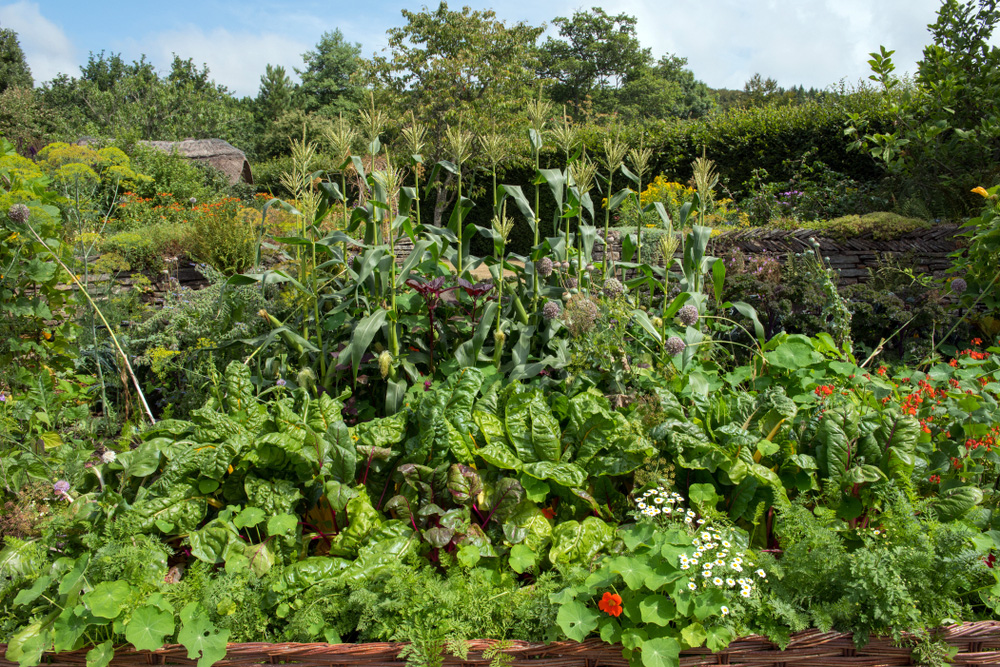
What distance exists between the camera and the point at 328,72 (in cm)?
3541

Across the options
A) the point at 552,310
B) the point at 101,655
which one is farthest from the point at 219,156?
the point at 101,655

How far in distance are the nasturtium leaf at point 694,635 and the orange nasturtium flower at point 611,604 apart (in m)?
0.15

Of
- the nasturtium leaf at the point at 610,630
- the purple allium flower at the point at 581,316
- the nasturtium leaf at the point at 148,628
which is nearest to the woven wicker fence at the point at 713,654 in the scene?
the nasturtium leaf at the point at 610,630

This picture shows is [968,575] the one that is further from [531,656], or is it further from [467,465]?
[467,465]

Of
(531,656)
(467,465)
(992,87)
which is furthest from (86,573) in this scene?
(992,87)

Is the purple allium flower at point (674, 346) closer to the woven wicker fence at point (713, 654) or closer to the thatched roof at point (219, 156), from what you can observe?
the woven wicker fence at point (713, 654)

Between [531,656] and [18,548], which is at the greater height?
[18,548]

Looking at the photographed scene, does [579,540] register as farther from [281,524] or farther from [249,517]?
[249,517]

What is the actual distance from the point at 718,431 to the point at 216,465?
1.55 metres

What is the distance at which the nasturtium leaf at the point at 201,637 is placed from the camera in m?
1.39

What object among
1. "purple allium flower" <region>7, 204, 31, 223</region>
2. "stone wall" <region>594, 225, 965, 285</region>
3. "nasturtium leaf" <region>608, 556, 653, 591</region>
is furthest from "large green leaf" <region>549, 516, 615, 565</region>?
"stone wall" <region>594, 225, 965, 285</region>

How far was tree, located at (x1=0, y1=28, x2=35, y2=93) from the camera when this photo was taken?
24312 mm

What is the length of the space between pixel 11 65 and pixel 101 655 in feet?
107

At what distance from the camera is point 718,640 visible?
4.49 ft
